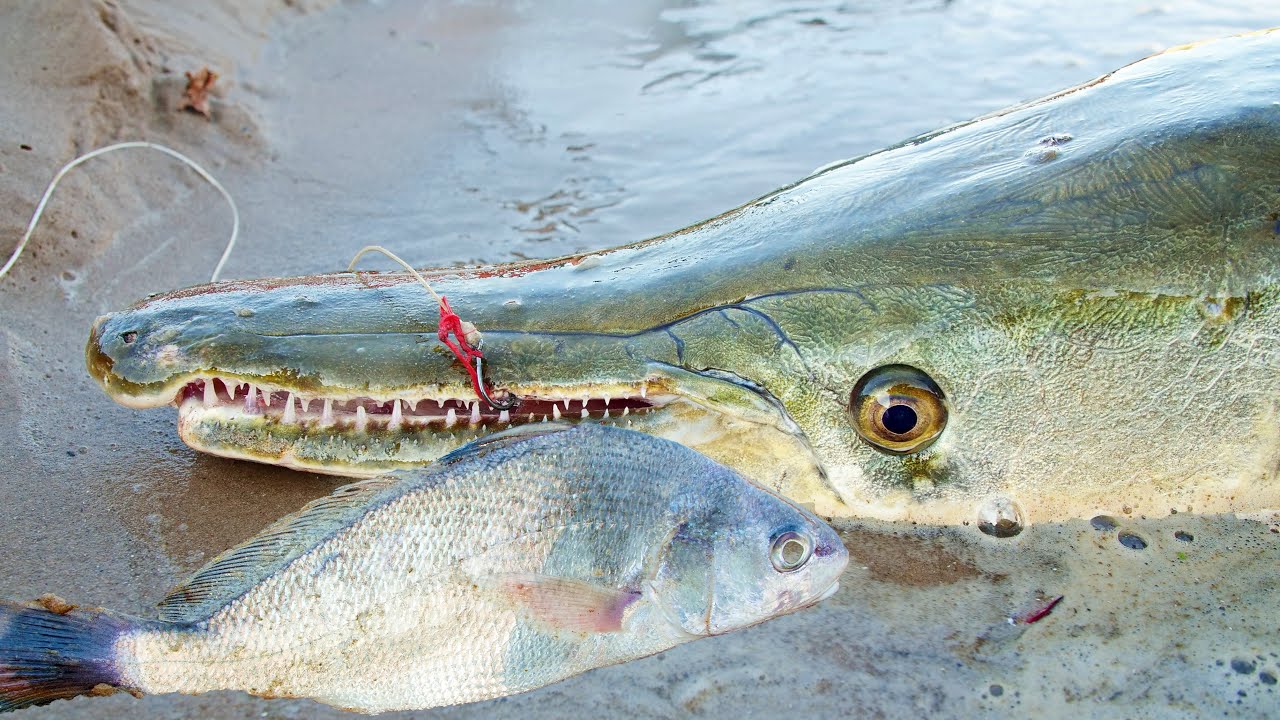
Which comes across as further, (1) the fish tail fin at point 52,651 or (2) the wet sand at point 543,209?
(2) the wet sand at point 543,209

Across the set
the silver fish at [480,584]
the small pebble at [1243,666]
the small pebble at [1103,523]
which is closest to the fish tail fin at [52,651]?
the silver fish at [480,584]

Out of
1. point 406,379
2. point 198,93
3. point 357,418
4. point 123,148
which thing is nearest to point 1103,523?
point 406,379

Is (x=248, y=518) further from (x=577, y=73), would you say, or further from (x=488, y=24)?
(x=488, y=24)

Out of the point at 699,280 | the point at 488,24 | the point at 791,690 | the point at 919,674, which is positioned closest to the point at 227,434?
the point at 699,280

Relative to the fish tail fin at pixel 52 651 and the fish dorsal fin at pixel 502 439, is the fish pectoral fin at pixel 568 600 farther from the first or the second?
the fish tail fin at pixel 52 651

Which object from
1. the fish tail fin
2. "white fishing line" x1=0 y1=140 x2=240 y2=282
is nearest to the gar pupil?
the fish tail fin
